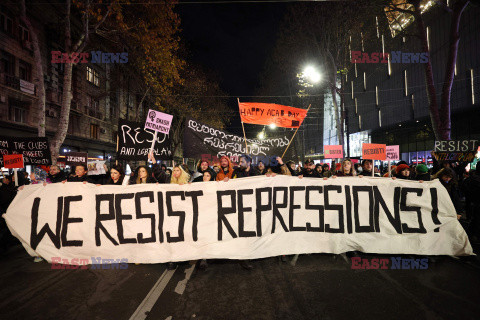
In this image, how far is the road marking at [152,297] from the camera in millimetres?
2800

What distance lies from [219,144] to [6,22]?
56.4ft

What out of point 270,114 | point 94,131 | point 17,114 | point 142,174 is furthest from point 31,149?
point 94,131

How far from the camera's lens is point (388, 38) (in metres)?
24.5

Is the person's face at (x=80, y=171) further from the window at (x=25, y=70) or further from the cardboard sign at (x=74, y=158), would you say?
the window at (x=25, y=70)

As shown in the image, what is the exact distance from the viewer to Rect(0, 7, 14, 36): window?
1448cm

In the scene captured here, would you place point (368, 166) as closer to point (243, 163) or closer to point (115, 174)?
point (243, 163)

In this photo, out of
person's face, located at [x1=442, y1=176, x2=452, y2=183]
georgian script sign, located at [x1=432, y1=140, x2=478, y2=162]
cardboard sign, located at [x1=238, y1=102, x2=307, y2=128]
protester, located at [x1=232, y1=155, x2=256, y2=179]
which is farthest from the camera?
georgian script sign, located at [x1=432, y1=140, x2=478, y2=162]

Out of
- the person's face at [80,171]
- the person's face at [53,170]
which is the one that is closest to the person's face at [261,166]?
the person's face at [80,171]

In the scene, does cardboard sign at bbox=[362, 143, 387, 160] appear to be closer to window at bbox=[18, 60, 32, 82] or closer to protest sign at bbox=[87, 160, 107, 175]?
protest sign at bbox=[87, 160, 107, 175]

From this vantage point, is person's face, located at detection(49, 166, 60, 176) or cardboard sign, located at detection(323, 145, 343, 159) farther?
cardboard sign, located at detection(323, 145, 343, 159)

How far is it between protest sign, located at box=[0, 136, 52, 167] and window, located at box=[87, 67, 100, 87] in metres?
17.9

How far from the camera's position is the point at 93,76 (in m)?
24.2

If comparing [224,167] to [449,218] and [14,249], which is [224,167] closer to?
[449,218]

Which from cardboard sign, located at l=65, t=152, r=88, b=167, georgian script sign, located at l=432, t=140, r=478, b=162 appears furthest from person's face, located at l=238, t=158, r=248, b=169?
cardboard sign, located at l=65, t=152, r=88, b=167
